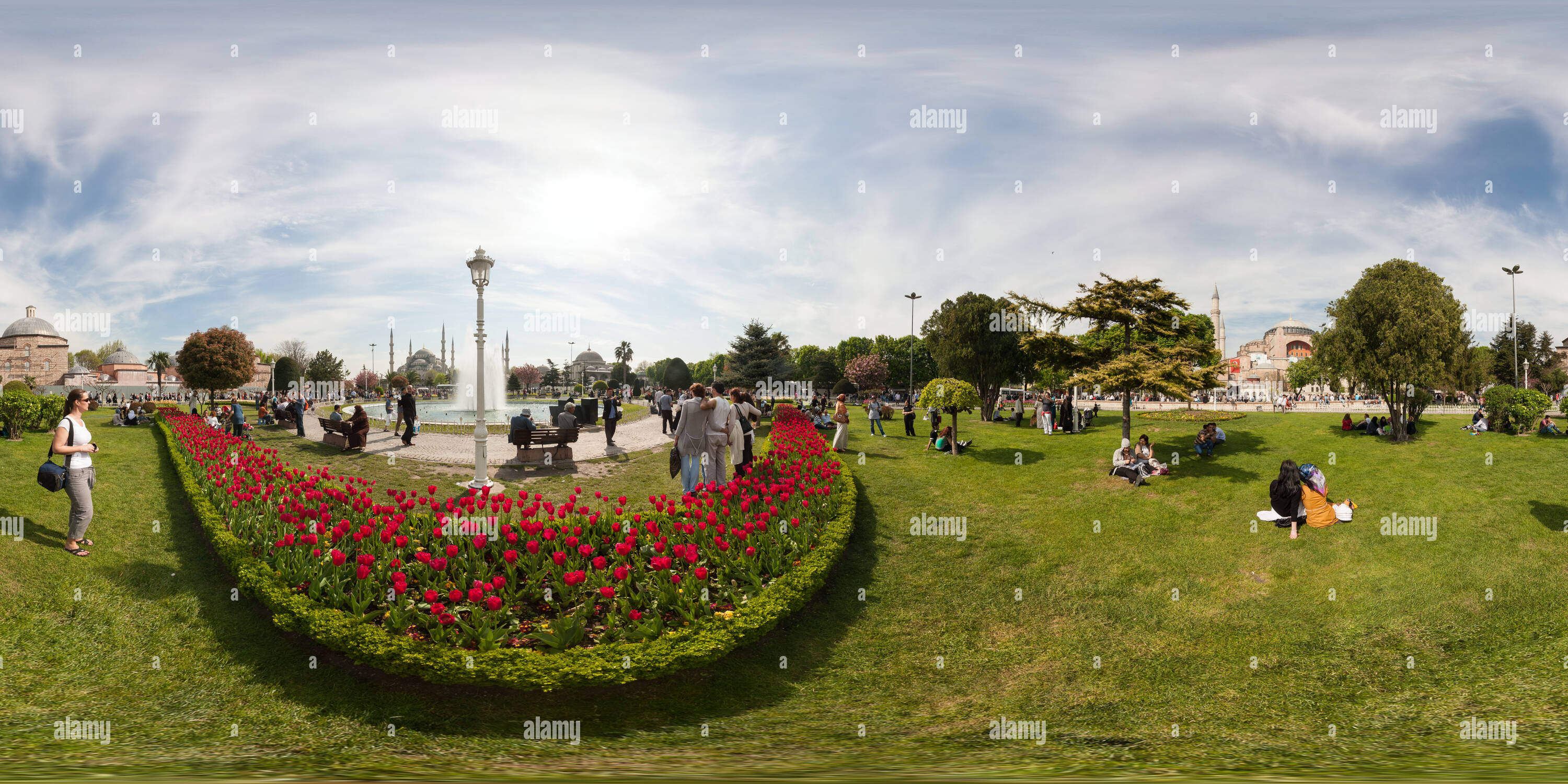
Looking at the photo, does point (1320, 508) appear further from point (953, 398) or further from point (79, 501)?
point (79, 501)

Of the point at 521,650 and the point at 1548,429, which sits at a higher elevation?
the point at 1548,429

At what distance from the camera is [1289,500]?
1018 cm

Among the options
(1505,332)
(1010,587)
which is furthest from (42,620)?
(1505,332)

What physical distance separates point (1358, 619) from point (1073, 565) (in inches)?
121

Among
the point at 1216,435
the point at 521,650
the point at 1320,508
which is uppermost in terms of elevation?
the point at 1216,435

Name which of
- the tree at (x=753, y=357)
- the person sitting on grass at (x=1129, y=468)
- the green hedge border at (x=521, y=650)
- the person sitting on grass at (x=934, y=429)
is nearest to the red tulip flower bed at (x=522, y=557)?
the green hedge border at (x=521, y=650)

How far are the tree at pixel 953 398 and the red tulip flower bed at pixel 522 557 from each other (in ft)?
24.0

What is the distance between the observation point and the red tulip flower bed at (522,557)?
5.89 meters

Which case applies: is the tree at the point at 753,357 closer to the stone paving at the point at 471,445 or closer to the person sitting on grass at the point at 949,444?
the stone paving at the point at 471,445

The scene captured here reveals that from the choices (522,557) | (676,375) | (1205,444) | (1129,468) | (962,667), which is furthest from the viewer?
(676,375)

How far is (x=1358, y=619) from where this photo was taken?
7.27m

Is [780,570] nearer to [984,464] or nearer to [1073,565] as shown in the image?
[1073,565]

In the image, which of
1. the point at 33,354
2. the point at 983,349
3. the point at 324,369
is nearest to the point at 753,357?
the point at 983,349

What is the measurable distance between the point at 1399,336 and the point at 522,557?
20523 millimetres
